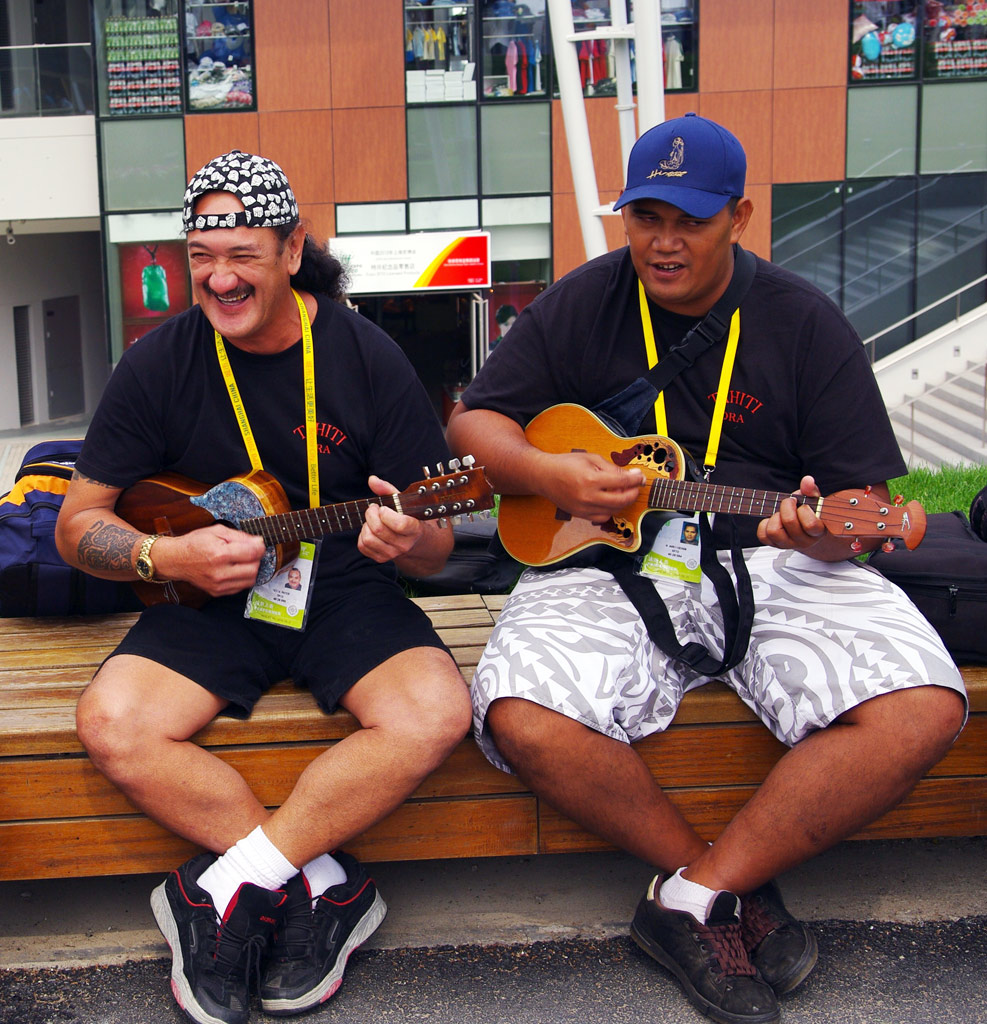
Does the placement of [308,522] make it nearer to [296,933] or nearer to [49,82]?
[296,933]

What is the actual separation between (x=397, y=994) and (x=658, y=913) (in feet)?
1.93

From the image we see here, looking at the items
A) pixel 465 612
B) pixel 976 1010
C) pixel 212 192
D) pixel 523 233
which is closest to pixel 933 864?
pixel 976 1010

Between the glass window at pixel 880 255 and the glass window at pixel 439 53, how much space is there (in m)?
5.58

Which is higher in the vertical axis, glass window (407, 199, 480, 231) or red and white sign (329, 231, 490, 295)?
glass window (407, 199, 480, 231)

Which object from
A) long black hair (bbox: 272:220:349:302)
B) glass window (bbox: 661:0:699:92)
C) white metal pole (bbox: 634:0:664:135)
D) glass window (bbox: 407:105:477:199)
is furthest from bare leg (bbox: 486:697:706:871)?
glass window (bbox: 407:105:477:199)

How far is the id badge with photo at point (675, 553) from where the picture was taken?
2.87 metres

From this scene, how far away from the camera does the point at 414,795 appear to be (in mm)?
2797

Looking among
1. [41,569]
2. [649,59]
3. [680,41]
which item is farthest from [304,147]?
[41,569]

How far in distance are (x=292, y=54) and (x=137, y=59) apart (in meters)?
2.20

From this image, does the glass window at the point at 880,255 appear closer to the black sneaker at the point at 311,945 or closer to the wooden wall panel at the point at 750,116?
the wooden wall panel at the point at 750,116

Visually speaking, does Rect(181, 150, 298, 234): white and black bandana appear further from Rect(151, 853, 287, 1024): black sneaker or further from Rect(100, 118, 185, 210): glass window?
Rect(100, 118, 185, 210): glass window

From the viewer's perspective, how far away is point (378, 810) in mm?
2580

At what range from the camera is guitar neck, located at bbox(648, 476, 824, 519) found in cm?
266

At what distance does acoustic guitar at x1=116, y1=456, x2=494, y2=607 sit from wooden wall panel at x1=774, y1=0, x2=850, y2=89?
50.7 feet
